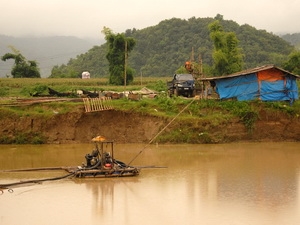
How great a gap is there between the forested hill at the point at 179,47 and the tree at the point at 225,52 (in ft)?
39.0

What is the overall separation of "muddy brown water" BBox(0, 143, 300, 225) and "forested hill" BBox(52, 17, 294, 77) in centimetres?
2828

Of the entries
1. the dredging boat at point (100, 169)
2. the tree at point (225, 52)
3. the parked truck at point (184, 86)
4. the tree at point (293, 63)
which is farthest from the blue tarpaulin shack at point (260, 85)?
the dredging boat at point (100, 169)

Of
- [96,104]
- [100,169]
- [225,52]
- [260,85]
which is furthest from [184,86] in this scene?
[100,169]

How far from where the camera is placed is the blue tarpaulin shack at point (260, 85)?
2630cm

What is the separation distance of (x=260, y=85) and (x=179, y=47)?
85.6 ft

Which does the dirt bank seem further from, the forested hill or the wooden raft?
the forested hill

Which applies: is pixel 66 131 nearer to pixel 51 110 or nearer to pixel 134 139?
pixel 51 110

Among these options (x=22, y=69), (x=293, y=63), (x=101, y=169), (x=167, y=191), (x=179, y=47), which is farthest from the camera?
(x=179, y=47)

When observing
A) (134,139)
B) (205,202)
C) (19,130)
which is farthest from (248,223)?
(19,130)

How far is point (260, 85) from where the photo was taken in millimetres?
26328

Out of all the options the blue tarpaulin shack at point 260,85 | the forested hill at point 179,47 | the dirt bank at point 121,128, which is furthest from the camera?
the forested hill at point 179,47

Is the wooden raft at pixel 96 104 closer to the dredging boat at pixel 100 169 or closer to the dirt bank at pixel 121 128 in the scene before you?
the dirt bank at pixel 121 128

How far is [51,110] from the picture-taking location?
24.6 meters

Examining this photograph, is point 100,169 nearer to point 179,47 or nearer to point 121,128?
point 121,128
